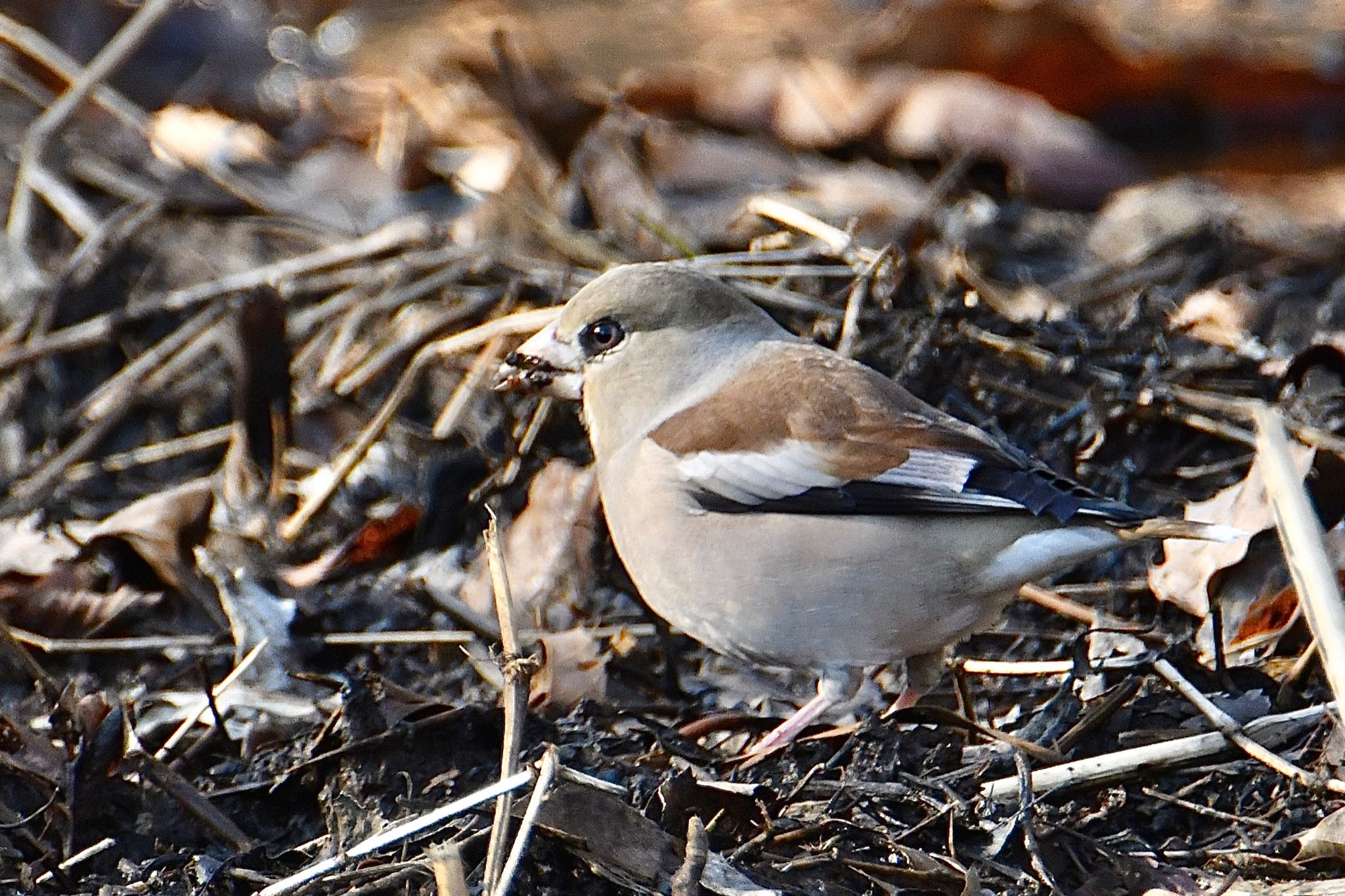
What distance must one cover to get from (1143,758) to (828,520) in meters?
0.85

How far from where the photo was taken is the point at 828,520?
3.72m

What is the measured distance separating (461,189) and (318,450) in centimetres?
172

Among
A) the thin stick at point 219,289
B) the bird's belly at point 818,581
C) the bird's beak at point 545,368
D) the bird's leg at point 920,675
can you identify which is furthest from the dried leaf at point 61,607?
the bird's leg at point 920,675

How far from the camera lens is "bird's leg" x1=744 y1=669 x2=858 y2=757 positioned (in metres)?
3.79

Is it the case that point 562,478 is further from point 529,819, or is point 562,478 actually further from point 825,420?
point 529,819

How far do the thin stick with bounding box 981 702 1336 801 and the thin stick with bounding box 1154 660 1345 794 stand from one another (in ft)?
0.08

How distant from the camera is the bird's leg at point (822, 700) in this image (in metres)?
3.79

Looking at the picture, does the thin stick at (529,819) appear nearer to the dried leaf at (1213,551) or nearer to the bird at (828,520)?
the bird at (828,520)

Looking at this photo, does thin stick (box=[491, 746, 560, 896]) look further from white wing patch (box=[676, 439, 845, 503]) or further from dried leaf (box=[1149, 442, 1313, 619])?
dried leaf (box=[1149, 442, 1313, 619])

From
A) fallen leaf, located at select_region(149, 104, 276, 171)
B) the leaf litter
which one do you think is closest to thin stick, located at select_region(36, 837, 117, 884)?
the leaf litter

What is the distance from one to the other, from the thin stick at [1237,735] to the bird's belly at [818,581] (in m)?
0.41

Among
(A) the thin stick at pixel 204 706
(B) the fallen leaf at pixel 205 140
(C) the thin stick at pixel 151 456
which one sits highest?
(B) the fallen leaf at pixel 205 140

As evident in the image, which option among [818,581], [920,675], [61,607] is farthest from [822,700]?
[61,607]

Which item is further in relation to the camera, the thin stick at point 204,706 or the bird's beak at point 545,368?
the bird's beak at point 545,368
